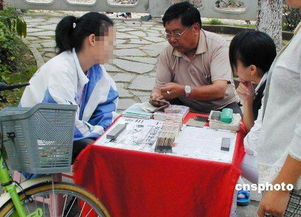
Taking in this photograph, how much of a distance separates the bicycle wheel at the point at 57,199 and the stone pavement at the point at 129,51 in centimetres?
156

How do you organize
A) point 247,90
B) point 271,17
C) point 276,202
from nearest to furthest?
point 276,202, point 247,90, point 271,17

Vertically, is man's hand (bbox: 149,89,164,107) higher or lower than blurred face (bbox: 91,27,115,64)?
lower

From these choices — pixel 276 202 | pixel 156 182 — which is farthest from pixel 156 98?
pixel 276 202

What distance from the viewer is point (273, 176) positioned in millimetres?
1873

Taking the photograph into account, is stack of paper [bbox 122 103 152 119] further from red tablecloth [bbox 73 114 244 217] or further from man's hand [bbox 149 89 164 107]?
red tablecloth [bbox 73 114 244 217]

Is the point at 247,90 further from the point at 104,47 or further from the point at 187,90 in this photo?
the point at 104,47

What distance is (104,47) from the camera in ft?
9.84

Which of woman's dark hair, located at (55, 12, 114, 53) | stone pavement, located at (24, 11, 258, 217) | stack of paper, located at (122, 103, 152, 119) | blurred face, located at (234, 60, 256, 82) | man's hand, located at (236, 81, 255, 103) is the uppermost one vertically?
woman's dark hair, located at (55, 12, 114, 53)

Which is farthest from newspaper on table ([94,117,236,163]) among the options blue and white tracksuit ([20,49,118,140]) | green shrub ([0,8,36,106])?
green shrub ([0,8,36,106])

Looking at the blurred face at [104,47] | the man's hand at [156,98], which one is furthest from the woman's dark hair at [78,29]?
the man's hand at [156,98]

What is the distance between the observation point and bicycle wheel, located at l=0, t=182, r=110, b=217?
7.92 ft

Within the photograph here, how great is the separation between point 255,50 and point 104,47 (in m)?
1.17

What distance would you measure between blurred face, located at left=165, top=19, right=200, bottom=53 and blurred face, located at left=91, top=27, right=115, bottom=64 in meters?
0.66

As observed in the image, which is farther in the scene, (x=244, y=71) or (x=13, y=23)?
(x=13, y=23)
